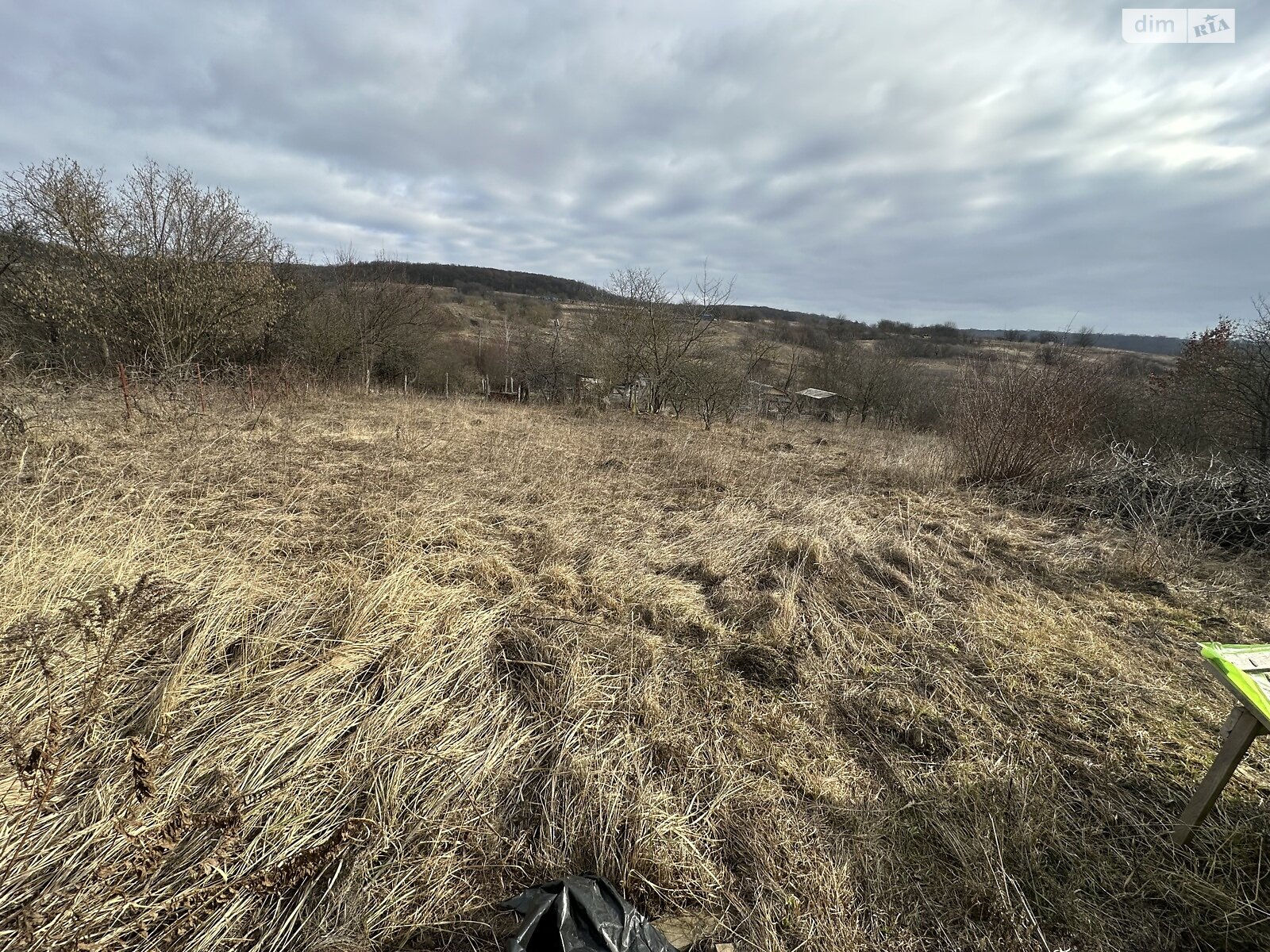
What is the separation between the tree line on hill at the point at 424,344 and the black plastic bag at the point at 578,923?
798 centimetres

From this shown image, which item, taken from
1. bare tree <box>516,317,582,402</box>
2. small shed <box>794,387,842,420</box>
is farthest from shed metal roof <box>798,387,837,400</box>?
bare tree <box>516,317,582,402</box>

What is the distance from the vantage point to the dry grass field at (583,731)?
162 centimetres

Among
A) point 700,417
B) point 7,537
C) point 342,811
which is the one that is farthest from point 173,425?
point 700,417

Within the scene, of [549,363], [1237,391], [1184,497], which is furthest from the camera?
[549,363]

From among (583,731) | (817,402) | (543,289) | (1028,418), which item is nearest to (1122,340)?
(817,402)

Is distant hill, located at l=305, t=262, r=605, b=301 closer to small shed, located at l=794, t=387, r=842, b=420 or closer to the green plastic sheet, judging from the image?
small shed, located at l=794, t=387, r=842, b=420

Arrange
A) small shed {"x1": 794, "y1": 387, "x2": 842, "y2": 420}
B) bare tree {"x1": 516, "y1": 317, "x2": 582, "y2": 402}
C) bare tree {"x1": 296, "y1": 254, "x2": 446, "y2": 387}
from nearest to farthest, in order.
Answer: bare tree {"x1": 296, "y1": 254, "x2": 446, "y2": 387} < bare tree {"x1": 516, "y1": 317, "x2": 582, "y2": 402} < small shed {"x1": 794, "y1": 387, "x2": 842, "y2": 420}

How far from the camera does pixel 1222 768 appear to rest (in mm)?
1787

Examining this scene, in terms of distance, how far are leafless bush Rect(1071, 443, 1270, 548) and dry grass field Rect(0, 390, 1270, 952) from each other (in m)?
0.96

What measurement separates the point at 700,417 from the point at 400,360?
12925 millimetres

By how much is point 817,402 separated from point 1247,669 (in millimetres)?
23074

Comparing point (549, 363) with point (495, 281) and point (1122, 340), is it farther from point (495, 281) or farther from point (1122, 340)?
point (495, 281)

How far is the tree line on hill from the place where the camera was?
9.21 m

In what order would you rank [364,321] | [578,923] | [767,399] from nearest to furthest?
[578,923], [364,321], [767,399]
